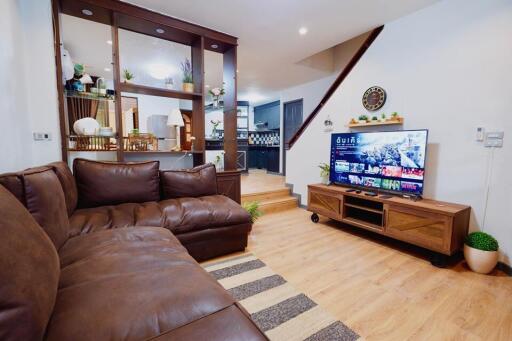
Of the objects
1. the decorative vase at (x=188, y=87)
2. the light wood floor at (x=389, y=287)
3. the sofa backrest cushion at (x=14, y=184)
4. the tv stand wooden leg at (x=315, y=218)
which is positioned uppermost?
the decorative vase at (x=188, y=87)

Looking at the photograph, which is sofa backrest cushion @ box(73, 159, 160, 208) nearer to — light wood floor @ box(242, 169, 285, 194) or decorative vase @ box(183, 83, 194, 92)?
decorative vase @ box(183, 83, 194, 92)

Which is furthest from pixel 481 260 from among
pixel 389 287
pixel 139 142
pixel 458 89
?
pixel 139 142

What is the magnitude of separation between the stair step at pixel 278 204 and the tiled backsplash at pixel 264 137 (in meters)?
3.41

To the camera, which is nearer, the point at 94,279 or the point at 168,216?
the point at 94,279

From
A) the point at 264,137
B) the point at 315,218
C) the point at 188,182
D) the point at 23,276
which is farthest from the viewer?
the point at 264,137

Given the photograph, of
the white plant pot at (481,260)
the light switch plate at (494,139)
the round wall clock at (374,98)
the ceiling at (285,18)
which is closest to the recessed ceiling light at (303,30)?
the ceiling at (285,18)

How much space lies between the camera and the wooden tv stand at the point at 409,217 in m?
2.08

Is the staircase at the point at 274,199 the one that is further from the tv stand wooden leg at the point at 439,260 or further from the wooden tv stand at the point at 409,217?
the tv stand wooden leg at the point at 439,260

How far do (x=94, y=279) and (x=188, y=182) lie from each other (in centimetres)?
160

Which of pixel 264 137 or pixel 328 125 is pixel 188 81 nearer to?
pixel 328 125

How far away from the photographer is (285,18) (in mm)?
2738

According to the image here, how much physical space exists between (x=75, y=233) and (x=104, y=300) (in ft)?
3.53

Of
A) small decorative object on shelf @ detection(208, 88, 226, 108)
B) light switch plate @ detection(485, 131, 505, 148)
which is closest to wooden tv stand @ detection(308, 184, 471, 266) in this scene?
light switch plate @ detection(485, 131, 505, 148)

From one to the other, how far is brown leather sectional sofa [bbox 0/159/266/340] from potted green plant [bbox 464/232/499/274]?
2.30 metres
